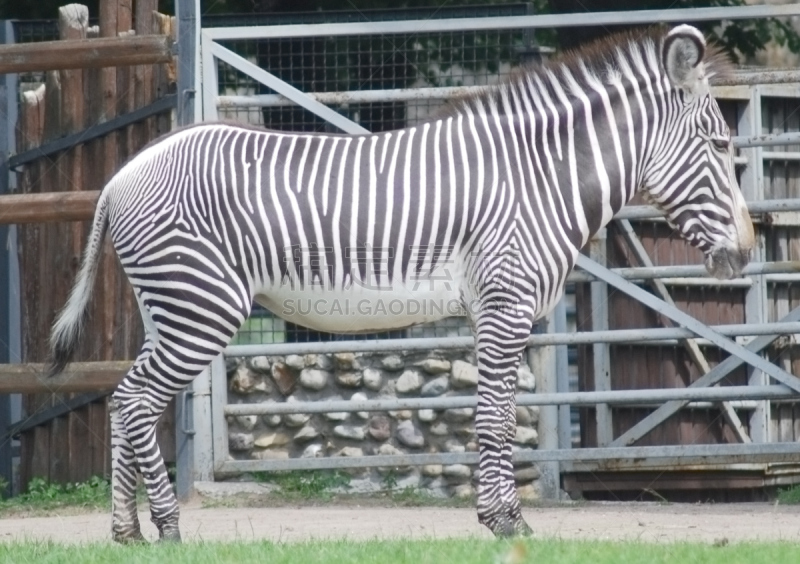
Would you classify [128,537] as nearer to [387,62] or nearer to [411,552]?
[411,552]

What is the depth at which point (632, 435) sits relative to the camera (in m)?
7.45

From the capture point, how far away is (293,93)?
22.5 feet

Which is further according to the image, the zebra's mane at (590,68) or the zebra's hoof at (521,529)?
the zebra's mane at (590,68)

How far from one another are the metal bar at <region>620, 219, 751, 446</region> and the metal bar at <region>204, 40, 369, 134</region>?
6.45ft

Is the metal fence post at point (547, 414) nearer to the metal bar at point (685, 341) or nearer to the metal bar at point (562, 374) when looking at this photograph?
the metal bar at point (562, 374)

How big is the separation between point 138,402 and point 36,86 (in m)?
3.87

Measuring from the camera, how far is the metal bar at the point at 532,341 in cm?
658

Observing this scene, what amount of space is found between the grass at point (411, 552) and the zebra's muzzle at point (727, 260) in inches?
61.4

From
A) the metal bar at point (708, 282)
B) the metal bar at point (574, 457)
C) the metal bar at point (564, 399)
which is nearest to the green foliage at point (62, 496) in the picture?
the metal bar at point (574, 457)

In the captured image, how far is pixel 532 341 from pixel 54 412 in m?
3.30

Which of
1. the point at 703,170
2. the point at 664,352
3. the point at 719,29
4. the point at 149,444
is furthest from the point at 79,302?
the point at 719,29

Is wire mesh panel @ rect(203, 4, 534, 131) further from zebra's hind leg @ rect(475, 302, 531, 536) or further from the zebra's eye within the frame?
zebra's hind leg @ rect(475, 302, 531, 536)

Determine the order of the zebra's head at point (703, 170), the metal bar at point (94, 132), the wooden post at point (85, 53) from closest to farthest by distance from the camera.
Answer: the zebra's head at point (703, 170), the wooden post at point (85, 53), the metal bar at point (94, 132)

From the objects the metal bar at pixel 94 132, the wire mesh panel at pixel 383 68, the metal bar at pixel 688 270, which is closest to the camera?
the metal bar at pixel 688 270
